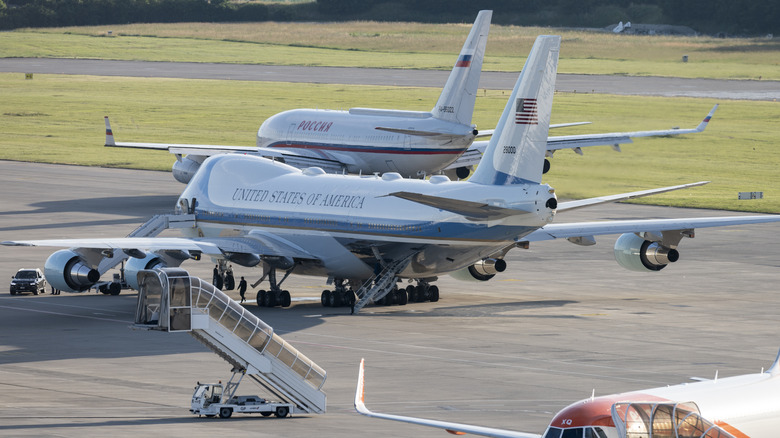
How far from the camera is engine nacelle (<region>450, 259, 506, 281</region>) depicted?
174ft

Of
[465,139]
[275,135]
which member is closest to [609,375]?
[465,139]

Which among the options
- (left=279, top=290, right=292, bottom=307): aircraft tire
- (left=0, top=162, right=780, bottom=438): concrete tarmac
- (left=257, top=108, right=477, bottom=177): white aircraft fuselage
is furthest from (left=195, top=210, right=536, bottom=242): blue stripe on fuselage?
(left=257, top=108, right=477, bottom=177): white aircraft fuselage

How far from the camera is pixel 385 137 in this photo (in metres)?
75.7

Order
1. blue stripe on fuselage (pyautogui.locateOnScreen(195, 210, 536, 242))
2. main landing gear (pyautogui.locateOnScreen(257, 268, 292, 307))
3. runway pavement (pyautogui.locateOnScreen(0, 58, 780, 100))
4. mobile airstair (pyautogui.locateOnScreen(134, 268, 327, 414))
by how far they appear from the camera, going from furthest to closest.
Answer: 1. runway pavement (pyautogui.locateOnScreen(0, 58, 780, 100))
2. main landing gear (pyautogui.locateOnScreen(257, 268, 292, 307))
3. blue stripe on fuselage (pyautogui.locateOnScreen(195, 210, 536, 242))
4. mobile airstair (pyautogui.locateOnScreen(134, 268, 327, 414))

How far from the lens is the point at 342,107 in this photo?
137 metres

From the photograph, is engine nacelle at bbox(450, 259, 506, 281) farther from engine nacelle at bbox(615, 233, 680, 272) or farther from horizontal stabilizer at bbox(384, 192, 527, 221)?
horizontal stabilizer at bbox(384, 192, 527, 221)

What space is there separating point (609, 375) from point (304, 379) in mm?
8841

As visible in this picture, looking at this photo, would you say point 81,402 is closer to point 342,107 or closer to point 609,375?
point 609,375

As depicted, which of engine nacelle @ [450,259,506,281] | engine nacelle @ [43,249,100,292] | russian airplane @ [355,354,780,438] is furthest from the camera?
engine nacelle @ [450,259,506,281]

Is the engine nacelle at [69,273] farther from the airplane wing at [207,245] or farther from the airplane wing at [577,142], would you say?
the airplane wing at [577,142]

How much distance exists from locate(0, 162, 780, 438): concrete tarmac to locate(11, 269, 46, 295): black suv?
1.36 ft

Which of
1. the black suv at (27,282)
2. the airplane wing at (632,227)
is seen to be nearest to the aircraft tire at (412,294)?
the airplane wing at (632,227)

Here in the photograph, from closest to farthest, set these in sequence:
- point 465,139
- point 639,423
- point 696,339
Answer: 1. point 639,423
2. point 696,339
3. point 465,139

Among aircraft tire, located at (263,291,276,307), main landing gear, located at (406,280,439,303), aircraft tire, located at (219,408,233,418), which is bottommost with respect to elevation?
aircraft tire, located at (219,408,233,418)
